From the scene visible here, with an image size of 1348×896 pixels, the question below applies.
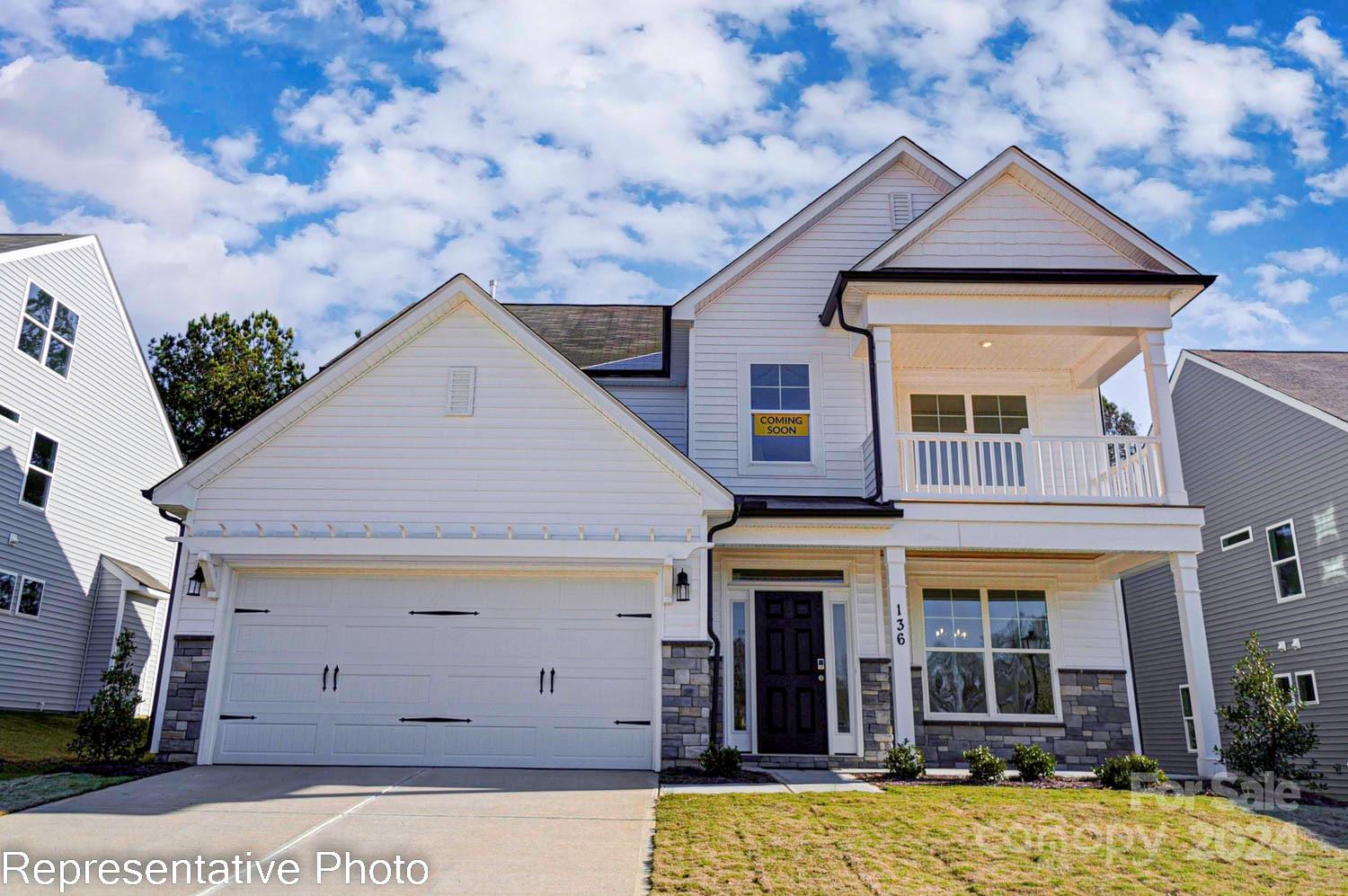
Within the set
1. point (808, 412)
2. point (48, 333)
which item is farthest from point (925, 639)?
point (48, 333)

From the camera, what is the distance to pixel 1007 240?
12.8 m

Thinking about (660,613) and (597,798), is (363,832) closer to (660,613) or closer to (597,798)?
(597,798)

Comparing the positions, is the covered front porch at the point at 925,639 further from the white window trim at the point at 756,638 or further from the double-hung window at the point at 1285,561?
the double-hung window at the point at 1285,561

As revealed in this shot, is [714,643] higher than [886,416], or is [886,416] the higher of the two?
[886,416]

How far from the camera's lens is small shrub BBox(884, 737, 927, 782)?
32.3 feet

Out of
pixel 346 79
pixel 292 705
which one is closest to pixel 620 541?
pixel 292 705

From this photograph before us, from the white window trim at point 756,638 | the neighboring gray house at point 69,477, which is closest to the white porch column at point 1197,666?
the white window trim at point 756,638

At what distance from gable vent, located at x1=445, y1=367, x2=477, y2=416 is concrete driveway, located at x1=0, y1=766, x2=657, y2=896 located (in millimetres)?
4066

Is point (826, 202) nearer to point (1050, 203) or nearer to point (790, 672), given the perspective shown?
point (1050, 203)

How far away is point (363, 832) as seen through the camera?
682 cm

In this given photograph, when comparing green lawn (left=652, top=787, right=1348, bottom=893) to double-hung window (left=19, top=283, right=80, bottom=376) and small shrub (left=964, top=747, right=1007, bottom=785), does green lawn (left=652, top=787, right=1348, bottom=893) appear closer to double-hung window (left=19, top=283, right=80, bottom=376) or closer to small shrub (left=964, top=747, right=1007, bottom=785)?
small shrub (left=964, top=747, right=1007, bottom=785)

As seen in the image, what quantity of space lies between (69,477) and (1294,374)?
75.3 ft

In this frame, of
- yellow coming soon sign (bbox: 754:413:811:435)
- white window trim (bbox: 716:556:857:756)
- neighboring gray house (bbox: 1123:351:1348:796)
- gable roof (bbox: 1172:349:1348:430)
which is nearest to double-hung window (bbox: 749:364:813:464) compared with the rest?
yellow coming soon sign (bbox: 754:413:811:435)

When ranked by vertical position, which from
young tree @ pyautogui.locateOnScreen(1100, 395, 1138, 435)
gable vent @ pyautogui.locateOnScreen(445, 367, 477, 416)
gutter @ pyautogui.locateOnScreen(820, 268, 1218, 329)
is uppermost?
young tree @ pyautogui.locateOnScreen(1100, 395, 1138, 435)
